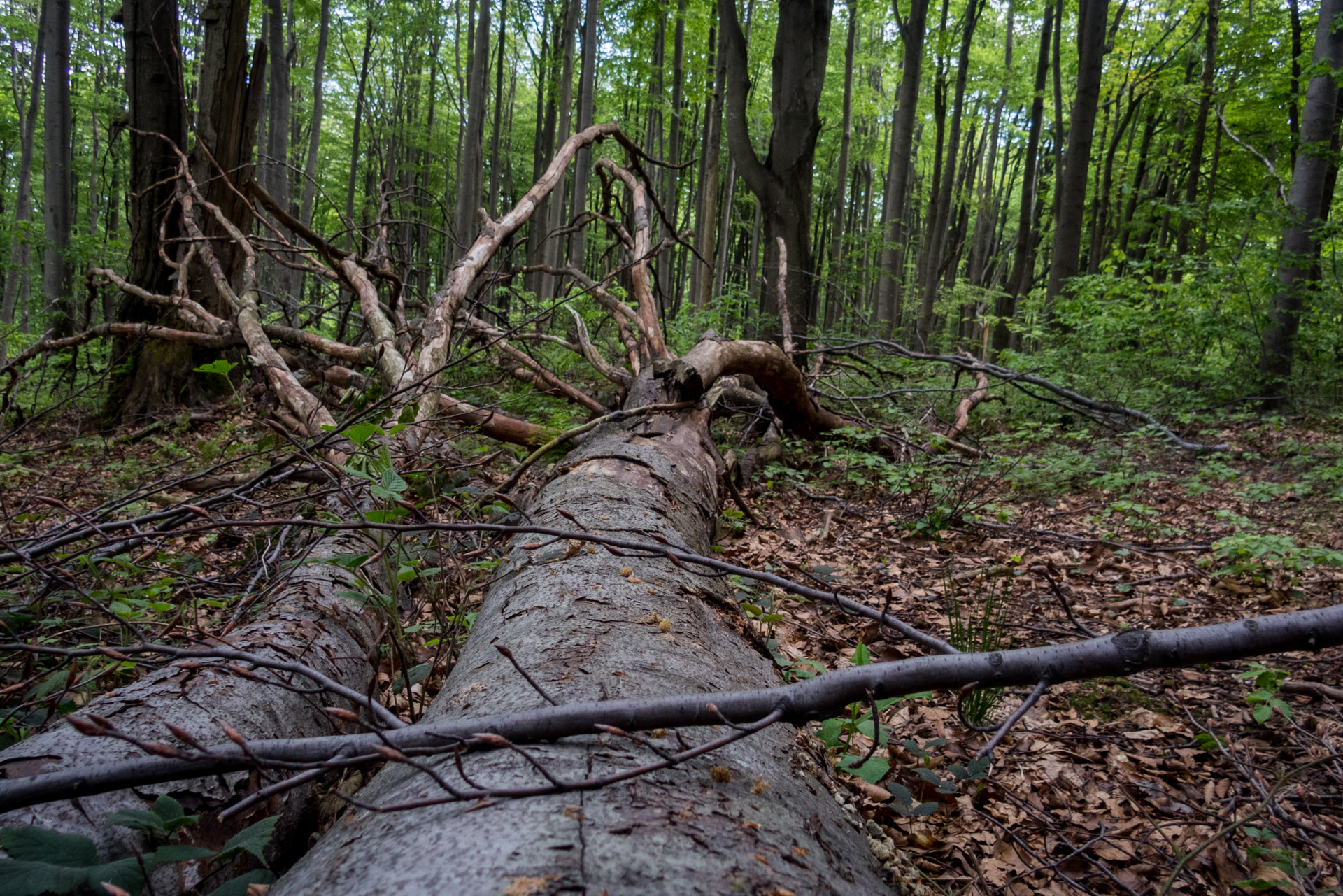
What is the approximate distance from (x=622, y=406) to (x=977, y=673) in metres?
3.35

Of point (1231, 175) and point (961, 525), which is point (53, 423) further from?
point (1231, 175)

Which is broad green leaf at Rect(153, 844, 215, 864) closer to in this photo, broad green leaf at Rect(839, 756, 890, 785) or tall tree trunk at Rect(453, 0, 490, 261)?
broad green leaf at Rect(839, 756, 890, 785)

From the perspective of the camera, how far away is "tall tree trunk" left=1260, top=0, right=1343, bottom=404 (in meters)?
7.31

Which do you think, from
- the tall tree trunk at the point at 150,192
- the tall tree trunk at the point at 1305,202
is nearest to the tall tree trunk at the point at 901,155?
the tall tree trunk at the point at 1305,202

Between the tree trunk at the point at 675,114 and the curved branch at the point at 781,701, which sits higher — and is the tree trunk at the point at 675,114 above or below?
above

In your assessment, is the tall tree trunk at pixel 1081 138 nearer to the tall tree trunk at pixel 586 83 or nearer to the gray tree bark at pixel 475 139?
the tall tree trunk at pixel 586 83

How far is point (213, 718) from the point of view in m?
1.39

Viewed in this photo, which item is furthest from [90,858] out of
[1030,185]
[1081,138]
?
[1030,185]

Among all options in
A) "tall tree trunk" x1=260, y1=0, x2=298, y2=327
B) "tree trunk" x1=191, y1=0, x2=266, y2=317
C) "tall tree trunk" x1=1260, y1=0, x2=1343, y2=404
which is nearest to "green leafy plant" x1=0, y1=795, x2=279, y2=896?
"tree trunk" x1=191, y1=0, x2=266, y2=317

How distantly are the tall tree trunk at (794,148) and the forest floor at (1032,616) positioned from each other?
8.68ft

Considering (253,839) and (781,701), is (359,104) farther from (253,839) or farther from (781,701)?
(781,701)

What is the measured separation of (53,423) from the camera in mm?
6336

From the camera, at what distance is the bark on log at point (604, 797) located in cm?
78

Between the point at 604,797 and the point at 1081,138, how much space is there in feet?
38.2
